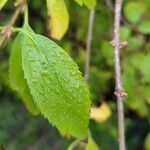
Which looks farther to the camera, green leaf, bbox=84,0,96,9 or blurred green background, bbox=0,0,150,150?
blurred green background, bbox=0,0,150,150

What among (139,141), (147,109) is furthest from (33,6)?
(139,141)

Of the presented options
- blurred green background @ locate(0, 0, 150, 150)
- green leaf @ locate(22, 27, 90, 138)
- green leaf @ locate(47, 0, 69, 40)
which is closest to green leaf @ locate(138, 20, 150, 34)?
blurred green background @ locate(0, 0, 150, 150)

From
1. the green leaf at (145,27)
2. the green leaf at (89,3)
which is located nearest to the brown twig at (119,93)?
the green leaf at (89,3)

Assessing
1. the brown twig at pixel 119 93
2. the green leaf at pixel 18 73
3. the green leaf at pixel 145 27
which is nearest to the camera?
the brown twig at pixel 119 93

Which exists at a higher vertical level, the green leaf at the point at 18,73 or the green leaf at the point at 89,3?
the green leaf at the point at 89,3

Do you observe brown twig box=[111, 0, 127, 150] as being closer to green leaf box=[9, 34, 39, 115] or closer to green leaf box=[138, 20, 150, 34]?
green leaf box=[9, 34, 39, 115]

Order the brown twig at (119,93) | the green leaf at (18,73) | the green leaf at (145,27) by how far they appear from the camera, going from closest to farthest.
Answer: the brown twig at (119,93) < the green leaf at (18,73) < the green leaf at (145,27)

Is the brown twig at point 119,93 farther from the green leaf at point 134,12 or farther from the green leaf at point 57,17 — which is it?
the green leaf at point 134,12
